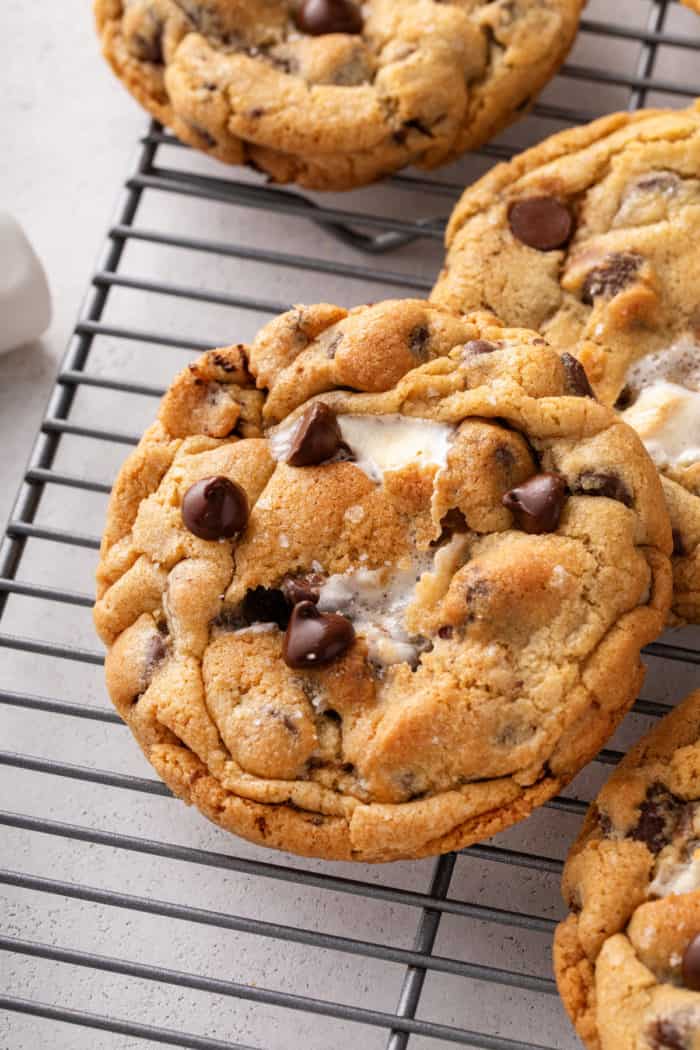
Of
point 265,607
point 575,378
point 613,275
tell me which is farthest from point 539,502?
point 613,275

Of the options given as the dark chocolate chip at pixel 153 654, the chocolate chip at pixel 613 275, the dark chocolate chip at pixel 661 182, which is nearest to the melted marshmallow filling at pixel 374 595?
the dark chocolate chip at pixel 153 654

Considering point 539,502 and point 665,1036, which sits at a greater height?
point 539,502

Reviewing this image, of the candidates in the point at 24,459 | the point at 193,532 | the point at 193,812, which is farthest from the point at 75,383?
the point at 193,812

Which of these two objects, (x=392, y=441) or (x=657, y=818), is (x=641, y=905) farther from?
(x=392, y=441)

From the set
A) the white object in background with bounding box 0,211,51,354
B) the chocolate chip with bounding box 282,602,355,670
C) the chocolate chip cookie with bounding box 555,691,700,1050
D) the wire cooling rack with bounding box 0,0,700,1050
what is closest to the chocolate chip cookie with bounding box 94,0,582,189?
the wire cooling rack with bounding box 0,0,700,1050

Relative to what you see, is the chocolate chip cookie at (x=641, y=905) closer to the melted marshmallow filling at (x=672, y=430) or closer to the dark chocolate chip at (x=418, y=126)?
the melted marshmallow filling at (x=672, y=430)

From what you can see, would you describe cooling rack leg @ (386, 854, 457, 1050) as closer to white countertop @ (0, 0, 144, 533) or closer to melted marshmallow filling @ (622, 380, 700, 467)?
melted marshmallow filling @ (622, 380, 700, 467)

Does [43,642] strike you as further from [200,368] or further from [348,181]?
[348,181]
